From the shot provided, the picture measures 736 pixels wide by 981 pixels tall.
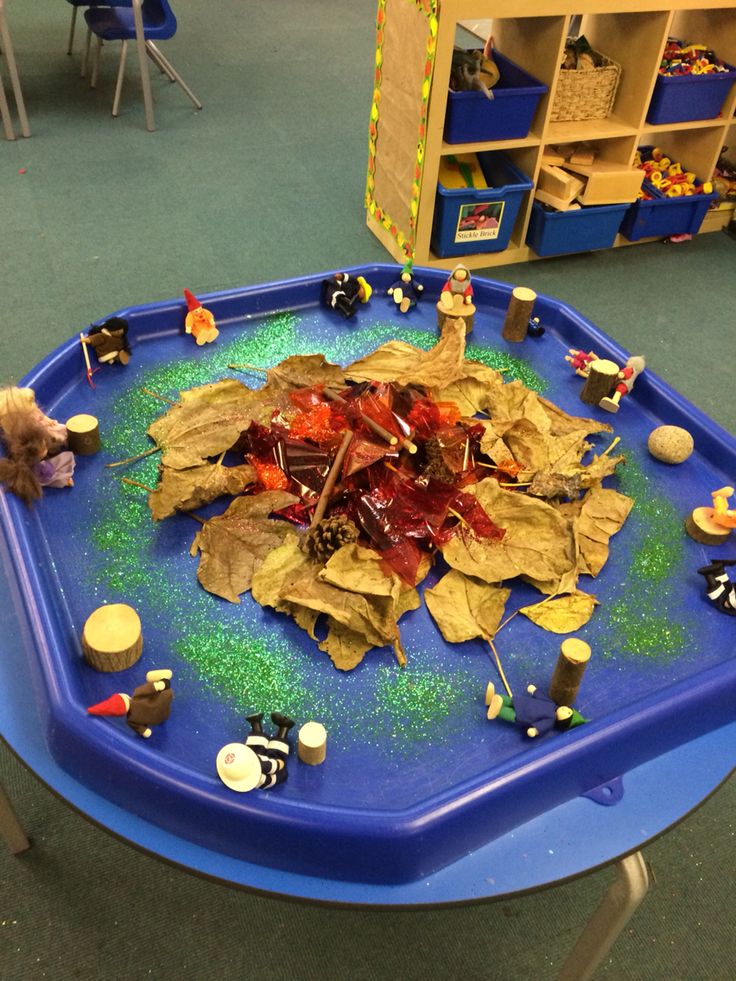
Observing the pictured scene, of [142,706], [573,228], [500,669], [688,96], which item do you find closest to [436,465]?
[500,669]

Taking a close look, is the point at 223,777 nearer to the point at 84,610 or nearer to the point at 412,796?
the point at 412,796

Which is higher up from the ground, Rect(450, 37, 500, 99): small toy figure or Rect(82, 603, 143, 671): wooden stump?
Rect(450, 37, 500, 99): small toy figure

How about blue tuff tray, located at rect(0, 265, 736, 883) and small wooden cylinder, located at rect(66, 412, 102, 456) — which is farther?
small wooden cylinder, located at rect(66, 412, 102, 456)

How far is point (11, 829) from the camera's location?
1.22 metres

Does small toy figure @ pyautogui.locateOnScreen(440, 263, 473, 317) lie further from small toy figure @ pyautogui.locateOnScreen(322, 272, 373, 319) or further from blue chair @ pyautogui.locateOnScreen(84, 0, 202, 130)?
blue chair @ pyautogui.locateOnScreen(84, 0, 202, 130)

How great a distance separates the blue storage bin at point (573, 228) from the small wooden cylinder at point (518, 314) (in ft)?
3.47

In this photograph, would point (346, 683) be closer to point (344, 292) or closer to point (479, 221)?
point (344, 292)

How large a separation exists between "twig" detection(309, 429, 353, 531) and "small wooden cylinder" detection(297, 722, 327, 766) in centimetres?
33

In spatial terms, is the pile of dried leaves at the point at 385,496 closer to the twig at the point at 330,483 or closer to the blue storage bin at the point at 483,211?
the twig at the point at 330,483

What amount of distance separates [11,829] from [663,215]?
105 inches

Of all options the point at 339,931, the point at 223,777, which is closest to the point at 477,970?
the point at 339,931

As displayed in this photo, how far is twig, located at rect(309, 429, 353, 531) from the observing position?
120cm

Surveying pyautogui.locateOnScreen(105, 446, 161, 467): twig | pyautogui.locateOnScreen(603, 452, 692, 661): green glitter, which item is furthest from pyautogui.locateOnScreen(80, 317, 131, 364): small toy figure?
pyautogui.locateOnScreen(603, 452, 692, 661): green glitter

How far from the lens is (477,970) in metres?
1.20
